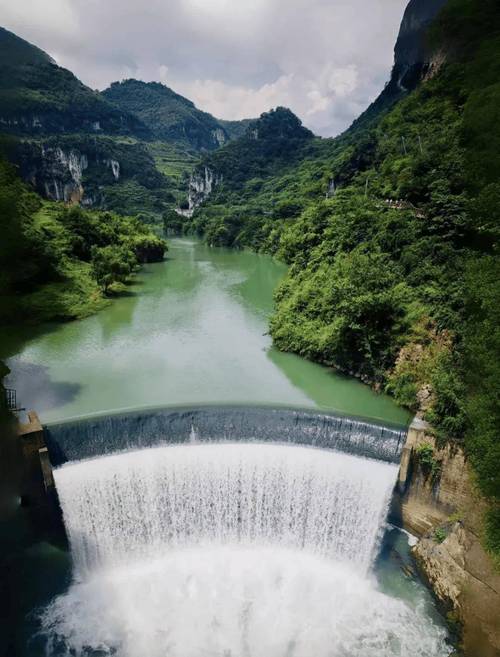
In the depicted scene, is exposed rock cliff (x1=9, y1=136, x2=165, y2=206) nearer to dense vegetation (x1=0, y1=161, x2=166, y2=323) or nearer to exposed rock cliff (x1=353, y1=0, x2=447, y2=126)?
dense vegetation (x1=0, y1=161, x2=166, y2=323)

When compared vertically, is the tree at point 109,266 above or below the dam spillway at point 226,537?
above

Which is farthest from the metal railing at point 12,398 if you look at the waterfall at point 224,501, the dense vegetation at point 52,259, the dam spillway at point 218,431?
the dense vegetation at point 52,259

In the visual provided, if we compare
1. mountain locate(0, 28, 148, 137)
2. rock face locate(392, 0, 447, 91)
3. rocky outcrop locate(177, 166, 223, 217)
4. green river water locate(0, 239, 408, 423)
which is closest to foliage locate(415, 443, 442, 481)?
green river water locate(0, 239, 408, 423)

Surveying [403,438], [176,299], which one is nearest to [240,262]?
[176,299]

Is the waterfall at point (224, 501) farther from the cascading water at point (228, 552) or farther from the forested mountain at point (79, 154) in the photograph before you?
the forested mountain at point (79, 154)

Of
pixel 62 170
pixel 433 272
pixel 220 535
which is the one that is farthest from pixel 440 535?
pixel 62 170

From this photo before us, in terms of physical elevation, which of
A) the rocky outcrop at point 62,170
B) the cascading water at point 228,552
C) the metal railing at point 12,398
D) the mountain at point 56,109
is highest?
the mountain at point 56,109
